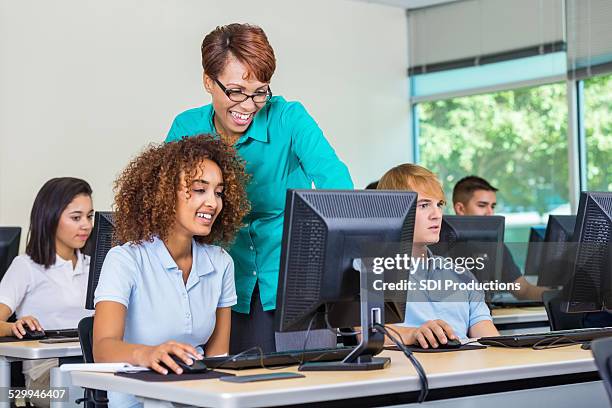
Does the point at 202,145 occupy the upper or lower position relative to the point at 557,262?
upper

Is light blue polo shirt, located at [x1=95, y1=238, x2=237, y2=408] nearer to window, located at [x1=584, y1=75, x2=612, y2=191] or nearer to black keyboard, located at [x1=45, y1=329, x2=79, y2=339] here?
black keyboard, located at [x1=45, y1=329, x2=79, y2=339]

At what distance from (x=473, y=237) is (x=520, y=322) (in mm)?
392

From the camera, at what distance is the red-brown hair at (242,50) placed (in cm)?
247

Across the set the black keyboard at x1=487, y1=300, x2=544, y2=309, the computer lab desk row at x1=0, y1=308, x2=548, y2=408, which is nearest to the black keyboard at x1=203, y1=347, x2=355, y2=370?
the computer lab desk row at x1=0, y1=308, x2=548, y2=408

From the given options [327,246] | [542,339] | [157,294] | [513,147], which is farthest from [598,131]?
[327,246]

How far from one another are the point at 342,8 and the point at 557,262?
3130 mm

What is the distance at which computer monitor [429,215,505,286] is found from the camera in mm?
3834

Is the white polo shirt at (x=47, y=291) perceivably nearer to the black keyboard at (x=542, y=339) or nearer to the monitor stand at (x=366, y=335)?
the black keyboard at (x=542, y=339)

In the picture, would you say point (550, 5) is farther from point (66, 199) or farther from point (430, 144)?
point (66, 199)

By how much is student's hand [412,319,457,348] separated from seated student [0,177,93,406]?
176 centimetres

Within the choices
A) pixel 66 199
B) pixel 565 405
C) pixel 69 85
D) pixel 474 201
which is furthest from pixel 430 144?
pixel 565 405

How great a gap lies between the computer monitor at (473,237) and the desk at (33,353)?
151 cm

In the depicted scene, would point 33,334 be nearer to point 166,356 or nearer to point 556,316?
point 166,356

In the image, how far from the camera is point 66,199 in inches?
152
